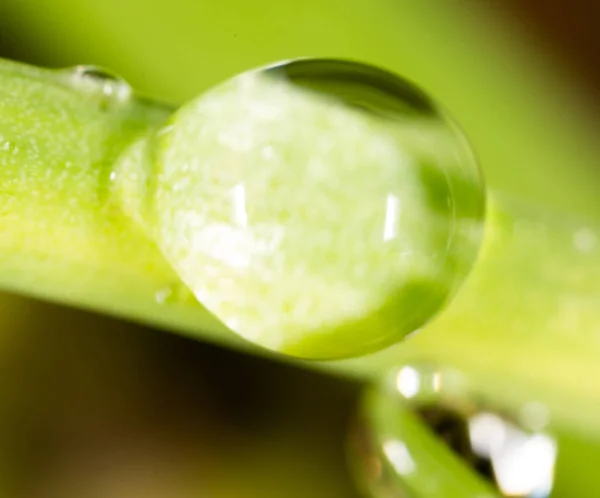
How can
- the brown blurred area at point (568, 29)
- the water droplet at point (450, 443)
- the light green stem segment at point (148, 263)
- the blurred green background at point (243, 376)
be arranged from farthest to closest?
the brown blurred area at point (568, 29)
the blurred green background at point (243, 376)
the water droplet at point (450, 443)
the light green stem segment at point (148, 263)

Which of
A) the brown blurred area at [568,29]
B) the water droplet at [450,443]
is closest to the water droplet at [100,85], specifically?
the water droplet at [450,443]

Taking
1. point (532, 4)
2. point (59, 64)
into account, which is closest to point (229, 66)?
point (59, 64)

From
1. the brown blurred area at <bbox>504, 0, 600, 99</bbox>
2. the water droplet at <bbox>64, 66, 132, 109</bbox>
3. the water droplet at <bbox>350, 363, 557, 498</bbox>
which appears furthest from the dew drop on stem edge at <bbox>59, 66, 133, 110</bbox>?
the brown blurred area at <bbox>504, 0, 600, 99</bbox>

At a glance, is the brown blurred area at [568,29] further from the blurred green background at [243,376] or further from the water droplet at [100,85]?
the water droplet at [100,85]

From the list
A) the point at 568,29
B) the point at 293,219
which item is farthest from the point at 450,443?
the point at 568,29

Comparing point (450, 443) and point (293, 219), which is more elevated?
point (293, 219)

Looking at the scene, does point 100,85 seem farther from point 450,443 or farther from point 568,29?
point 568,29

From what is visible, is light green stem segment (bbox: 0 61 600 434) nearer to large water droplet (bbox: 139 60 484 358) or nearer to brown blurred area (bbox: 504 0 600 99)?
large water droplet (bbox: 139 60 484 358)
